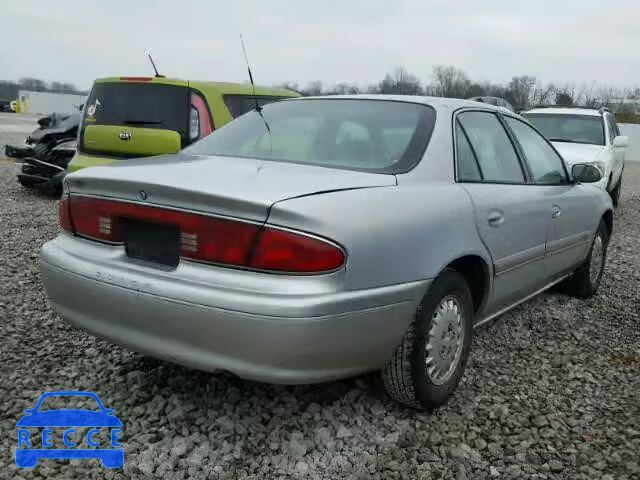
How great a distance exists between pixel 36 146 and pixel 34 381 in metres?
7.68

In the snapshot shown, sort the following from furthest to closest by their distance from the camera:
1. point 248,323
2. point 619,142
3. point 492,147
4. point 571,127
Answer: point 571,127 → point 619,142 → point 492,147 → point 248,323

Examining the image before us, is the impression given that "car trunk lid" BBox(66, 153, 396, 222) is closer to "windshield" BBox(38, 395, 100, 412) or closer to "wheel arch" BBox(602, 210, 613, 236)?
"windshield" BBox(38, 395, 100, 412)

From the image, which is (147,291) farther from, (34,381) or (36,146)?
(36,146)

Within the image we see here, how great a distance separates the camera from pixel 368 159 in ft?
9.41

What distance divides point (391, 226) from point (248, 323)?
26.9 inches

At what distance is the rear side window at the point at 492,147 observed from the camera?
3.29 m

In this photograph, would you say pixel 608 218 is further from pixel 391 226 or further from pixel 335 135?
pixel 391 226

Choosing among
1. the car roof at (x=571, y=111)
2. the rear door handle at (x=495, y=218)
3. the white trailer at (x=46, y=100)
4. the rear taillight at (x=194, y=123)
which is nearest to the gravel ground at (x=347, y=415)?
the rear door handle at (x=495, y=218)

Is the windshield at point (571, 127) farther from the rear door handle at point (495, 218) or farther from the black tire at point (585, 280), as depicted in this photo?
the rear door handle at point (495, 218)

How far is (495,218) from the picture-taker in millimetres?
3102

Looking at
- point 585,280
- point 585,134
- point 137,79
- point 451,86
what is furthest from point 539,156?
point 451,86

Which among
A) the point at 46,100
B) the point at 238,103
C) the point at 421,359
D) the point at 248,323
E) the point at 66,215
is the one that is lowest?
the point at 46,100

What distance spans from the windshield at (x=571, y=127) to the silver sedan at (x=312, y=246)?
704 centimetres

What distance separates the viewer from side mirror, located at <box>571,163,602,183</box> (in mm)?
4258
